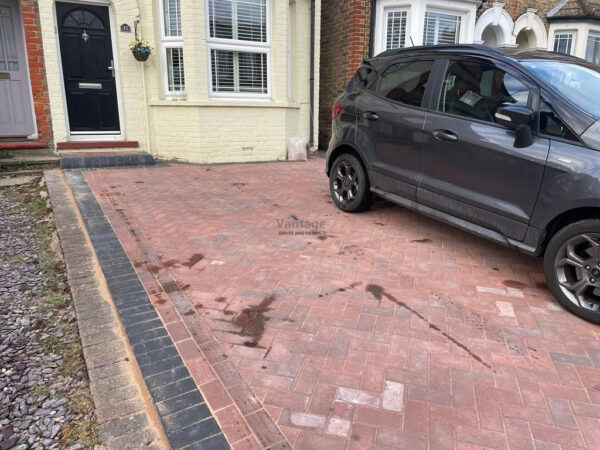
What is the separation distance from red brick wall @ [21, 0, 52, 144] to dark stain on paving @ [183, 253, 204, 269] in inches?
222

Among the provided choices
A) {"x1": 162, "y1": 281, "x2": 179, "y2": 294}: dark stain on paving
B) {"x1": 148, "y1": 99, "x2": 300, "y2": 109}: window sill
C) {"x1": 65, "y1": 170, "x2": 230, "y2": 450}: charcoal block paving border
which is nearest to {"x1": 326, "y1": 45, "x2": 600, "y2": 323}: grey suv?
{"x1": 162, "y1": 281, "x2": 179, "y2": 294}: dark stain on paving

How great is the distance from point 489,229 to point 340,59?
787 centimetres

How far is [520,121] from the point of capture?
317 cm

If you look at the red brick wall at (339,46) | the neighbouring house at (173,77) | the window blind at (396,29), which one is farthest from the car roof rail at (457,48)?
the window blind at (396,29)

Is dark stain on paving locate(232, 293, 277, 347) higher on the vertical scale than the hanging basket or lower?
lower

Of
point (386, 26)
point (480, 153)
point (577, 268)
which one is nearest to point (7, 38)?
point (386, 26)

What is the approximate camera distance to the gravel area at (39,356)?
2.09m

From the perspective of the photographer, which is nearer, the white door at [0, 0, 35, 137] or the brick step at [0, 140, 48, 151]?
the brick step at [0, 140, 48, 151]

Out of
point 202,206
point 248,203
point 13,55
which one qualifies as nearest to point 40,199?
point 202,206

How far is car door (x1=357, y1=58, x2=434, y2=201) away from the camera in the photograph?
4184 mm

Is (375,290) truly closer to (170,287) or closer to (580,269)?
(580,269)

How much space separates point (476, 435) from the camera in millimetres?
2000

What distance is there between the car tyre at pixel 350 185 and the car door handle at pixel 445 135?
46.3 inches

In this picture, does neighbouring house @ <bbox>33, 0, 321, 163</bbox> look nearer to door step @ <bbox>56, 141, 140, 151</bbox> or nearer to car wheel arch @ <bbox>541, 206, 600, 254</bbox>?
door step @ <bbox>56, 141, 140, 151</bbox>
